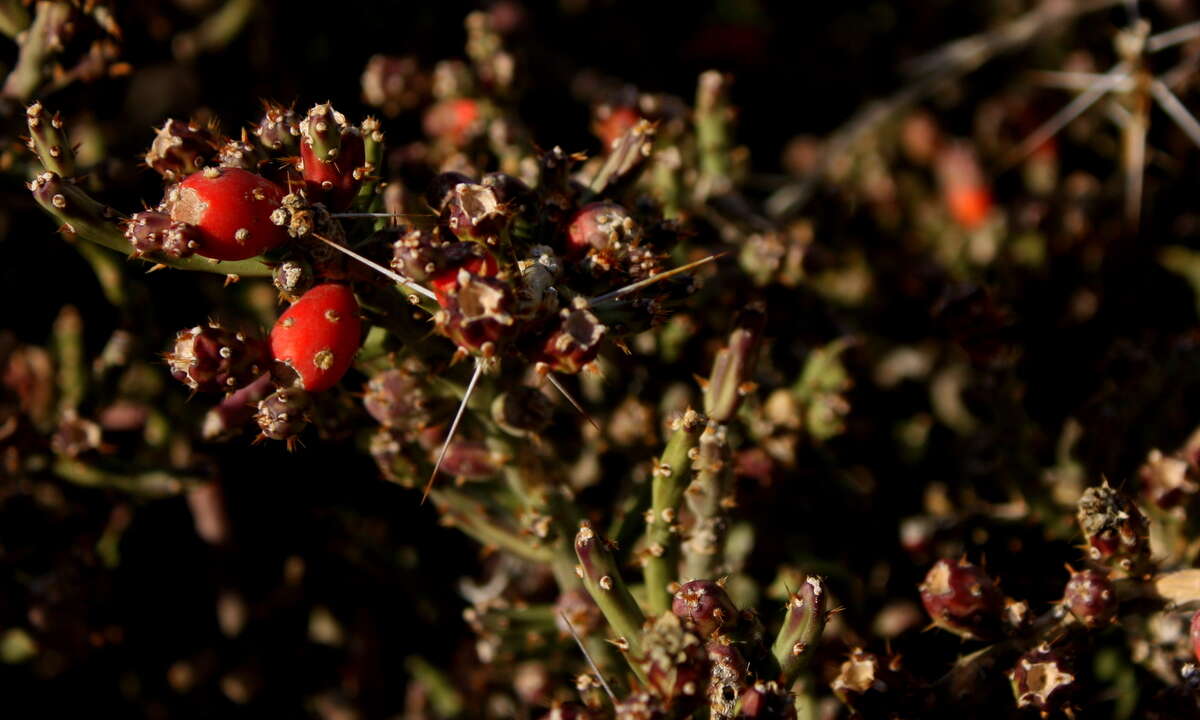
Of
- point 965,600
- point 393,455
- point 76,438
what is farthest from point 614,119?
point 76,438

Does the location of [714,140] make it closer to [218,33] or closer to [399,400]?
[399,400]

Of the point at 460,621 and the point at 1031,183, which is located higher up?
the point at 1031,183

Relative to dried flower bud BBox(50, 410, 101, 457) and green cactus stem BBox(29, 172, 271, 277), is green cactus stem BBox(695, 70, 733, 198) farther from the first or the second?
dried flower bud BBox(50, 410, 101, 457)

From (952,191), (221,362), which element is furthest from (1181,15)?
(221,362)

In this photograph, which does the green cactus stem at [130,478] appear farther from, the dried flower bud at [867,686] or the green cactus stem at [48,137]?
the dried flower bud at [867,686]

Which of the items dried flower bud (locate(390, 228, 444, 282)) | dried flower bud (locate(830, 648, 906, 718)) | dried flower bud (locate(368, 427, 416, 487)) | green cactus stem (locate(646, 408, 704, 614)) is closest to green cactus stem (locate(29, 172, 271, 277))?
dried flower bud (locate(390, 228, 444, 282))

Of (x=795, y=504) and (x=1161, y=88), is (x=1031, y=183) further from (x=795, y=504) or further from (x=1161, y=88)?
(x=795, y=504)
